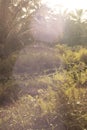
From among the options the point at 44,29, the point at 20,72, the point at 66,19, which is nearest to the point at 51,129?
the point at 20,72

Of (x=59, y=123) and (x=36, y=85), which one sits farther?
(x=36, y=85)

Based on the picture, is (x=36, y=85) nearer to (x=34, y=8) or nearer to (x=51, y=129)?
(x=51, y=129)

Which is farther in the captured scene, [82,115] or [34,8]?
[34,8]

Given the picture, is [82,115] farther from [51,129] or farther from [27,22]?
[27,22]

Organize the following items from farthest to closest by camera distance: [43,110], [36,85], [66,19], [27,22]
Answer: [66,19]
[27,22]
[36,85]
[43,110]

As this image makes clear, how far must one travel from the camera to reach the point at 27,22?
1823 centimetres

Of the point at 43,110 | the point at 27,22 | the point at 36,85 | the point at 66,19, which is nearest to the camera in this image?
the point at 43,110

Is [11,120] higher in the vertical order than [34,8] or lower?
lower

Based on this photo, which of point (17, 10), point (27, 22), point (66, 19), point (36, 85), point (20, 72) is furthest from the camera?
point (66, 19)

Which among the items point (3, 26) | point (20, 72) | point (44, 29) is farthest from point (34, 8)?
point (44, 29)

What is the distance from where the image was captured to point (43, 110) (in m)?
4.52

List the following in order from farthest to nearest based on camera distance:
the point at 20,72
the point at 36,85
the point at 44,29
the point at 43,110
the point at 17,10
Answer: the point at 44,29
the point at 17,10
the point at 20,72
the point at 36,85
the point at 43,110

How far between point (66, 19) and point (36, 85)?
25.5m

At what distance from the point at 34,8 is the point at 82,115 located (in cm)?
1446
